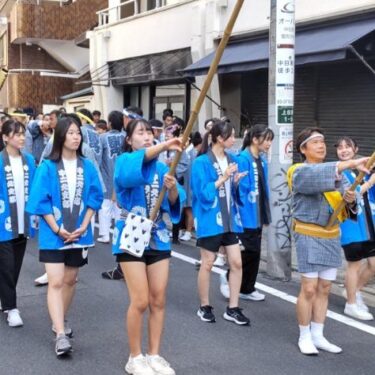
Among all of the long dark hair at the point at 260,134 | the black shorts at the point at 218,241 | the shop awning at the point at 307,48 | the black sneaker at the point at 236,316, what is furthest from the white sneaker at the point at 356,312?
the shop awning at the point at 307,48

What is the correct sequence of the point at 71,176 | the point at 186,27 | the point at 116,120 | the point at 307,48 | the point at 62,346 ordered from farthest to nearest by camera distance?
1. the point at 186,27
2. the point at 307,48
3. the point at 116,120
4. the point at 71,176
5. the point at 62,346

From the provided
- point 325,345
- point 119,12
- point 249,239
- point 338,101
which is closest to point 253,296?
point 249,239

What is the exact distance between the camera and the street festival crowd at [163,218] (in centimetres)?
395

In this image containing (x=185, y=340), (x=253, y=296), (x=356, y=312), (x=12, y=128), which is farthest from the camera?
(x=253, y=296)

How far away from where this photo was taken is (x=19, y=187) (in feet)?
16.9

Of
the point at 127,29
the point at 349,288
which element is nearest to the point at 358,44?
the point at 349,288

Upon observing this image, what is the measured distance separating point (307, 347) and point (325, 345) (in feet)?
0.58

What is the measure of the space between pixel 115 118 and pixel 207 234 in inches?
123

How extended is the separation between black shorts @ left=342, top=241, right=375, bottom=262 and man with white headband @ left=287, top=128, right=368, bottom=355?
0.90m

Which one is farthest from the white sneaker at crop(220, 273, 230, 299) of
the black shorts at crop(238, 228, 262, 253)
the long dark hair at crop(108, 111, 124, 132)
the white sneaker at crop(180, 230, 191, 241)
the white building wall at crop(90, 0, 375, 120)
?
the white building wall at crop(90, 0, 375, 120)

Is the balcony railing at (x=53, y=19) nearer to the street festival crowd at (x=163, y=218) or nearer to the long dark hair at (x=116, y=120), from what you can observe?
the long dark hair at (x=116, y=120)

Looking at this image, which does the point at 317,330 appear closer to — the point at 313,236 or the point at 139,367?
the point at 313,236

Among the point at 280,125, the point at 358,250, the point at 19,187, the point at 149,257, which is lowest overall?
the point at 358,250

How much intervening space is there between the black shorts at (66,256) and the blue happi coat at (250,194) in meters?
1.76
